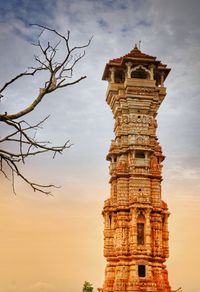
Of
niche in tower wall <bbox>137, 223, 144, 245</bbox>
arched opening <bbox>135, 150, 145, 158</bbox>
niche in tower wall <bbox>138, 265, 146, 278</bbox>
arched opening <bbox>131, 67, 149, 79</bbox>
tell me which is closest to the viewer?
niche in tower wall <bbox>138, 265, 146, 278</bbox>

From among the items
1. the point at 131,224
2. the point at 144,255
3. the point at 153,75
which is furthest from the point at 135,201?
the point at 153,75

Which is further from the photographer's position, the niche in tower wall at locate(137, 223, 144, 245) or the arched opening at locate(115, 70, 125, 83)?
the arched opening at locate(115, 70, 125, 83)

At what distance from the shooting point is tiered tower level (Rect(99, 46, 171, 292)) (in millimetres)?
35219

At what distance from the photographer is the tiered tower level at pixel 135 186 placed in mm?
35219

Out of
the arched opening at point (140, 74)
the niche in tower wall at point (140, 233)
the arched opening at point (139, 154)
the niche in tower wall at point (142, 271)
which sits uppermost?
the arched opening at point (140, 74)

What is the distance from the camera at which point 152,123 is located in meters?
39.2

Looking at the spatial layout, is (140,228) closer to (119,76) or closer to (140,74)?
(140,74)

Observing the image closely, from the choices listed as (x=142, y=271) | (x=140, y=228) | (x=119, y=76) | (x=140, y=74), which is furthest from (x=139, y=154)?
(x=142, y=271)

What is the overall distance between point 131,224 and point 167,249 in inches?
143

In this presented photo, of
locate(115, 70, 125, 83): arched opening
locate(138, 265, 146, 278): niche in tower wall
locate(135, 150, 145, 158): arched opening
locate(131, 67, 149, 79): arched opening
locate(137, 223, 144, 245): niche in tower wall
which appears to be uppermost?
locate(115, 70, 125, 83): arched opening

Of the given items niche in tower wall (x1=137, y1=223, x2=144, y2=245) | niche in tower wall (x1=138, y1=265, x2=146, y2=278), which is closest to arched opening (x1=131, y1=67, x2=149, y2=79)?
niche in tower wall (x1=137, y1=223, x2=144, y2=245)

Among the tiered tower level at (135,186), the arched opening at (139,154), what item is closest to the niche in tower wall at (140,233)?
the tiered tower level at (135,186)

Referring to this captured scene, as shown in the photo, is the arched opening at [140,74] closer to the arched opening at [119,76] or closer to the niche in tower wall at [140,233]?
the arched opening at [119,76]

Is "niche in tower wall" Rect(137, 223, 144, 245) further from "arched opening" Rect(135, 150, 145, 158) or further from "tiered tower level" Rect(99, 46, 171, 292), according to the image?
"arched opening" Rect(135, 150, 145, 158)
